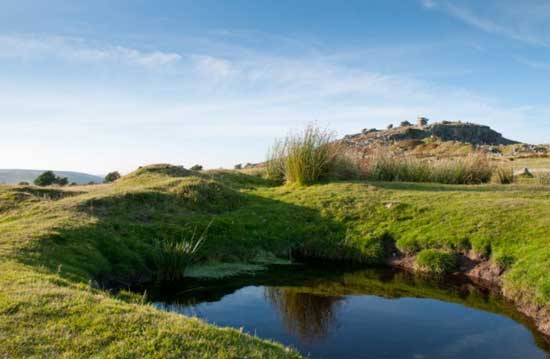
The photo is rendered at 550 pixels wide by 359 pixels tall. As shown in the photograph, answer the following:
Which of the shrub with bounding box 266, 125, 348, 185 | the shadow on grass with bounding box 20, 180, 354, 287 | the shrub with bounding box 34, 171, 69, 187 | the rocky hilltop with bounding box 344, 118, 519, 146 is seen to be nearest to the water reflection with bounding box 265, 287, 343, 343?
the shadow on grass with bounding box 20, 180, 354, 287

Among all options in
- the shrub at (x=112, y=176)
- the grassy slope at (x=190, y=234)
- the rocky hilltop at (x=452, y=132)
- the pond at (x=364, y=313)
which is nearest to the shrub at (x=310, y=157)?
the grassy slope at (x=190, y=234)

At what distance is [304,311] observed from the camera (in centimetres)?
878

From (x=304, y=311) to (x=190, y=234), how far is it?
15.9 ft

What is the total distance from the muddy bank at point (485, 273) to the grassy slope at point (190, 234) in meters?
0.21

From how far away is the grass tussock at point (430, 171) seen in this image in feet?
67.3

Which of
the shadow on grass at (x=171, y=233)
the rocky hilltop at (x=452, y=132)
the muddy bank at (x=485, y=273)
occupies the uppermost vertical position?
the rocky hilltop at (x=452, y=132)

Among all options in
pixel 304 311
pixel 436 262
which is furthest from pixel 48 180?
pixel 436 262

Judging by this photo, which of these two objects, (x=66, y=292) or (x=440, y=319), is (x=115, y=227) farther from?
(x=440, y=319)

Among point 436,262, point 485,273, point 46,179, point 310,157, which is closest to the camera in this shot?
point 485,273

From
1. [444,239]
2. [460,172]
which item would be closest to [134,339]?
[444,239]

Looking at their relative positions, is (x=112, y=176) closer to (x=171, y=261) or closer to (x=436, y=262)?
(x=171, y=261)

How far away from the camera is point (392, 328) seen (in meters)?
8.04

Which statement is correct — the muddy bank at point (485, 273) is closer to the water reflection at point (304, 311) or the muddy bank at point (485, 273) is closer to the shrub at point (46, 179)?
the water reflection at point (304, 311)

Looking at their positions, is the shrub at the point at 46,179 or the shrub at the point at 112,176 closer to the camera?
the shrub at the point at 46,179
